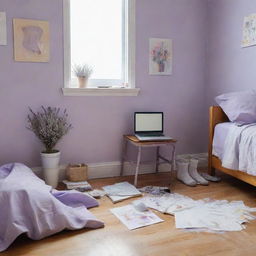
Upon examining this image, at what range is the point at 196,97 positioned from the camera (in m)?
3.50

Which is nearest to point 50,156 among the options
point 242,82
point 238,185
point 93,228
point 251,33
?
point 93,228

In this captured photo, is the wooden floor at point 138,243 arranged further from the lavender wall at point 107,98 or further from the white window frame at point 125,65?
the white window frame at point 125,65

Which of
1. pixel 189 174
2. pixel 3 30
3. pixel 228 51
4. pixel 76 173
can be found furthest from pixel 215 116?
pixel 3 30

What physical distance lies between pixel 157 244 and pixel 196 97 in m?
2.11

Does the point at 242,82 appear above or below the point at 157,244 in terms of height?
above

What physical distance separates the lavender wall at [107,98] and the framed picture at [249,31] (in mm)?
577

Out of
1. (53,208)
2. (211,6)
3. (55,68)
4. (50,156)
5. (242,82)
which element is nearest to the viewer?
(53,208)

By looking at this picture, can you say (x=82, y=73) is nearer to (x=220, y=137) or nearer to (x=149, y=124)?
(x=149, y=124)

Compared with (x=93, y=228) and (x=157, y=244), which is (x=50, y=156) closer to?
(x=93, y=228)

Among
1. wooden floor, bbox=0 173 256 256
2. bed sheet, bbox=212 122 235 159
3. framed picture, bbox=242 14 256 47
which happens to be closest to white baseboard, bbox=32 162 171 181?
bed sheet, bbox=212 122 235 159

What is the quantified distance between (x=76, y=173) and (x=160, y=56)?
154cm

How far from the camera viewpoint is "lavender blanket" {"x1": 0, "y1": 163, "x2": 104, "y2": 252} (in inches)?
69.9

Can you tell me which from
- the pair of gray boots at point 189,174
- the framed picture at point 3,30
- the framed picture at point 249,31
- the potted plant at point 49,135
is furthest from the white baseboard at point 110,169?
the framed picture at point 249,31

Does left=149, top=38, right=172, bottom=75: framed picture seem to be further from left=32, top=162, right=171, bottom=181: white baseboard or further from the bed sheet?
left=32, top=162, right=171, bottom=181: white baseboard
